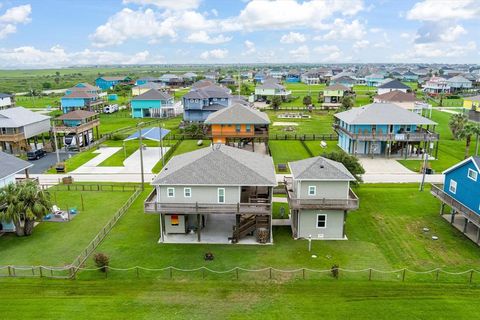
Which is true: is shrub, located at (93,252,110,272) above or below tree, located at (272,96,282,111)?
below

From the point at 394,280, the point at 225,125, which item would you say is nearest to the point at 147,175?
the point at 225,125

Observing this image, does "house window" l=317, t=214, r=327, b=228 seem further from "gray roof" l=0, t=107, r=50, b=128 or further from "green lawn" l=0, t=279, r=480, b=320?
"gray roof" l=0, t=107, r=50, b=128

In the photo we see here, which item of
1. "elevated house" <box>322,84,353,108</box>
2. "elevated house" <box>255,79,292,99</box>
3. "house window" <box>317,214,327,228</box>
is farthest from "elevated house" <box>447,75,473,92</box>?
"house window" <box>317,214,327,228</box>

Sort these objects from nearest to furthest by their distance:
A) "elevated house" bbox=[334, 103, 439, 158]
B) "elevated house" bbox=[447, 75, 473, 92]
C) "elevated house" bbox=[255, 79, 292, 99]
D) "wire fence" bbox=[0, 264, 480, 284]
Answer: "wire fence" bbox=[0, 264, 480, 284], "elevated house" bbox=[334, 103, 439, 158], "elevated house" bbox=[255, 79, 292, 99], "elevated house" bbox=[447, 75, 473, 92]

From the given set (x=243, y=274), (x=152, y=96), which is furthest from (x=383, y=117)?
(x=152, y=96)

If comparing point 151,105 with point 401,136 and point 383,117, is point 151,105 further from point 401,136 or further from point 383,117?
point 401,136

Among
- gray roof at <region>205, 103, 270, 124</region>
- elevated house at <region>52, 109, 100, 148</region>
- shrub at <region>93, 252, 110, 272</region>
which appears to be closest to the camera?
shrub at <region>93, 252, 110, 272</region>

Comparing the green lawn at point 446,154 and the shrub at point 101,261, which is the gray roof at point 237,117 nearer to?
the green lawn at point 446,154

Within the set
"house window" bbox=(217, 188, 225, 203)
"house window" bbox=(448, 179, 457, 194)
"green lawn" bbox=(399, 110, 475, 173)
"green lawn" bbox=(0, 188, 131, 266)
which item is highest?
"house window" bbox=(217, 188, 225, 203)

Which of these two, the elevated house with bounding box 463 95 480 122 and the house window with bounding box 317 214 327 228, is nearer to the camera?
the house window with bounding box 317 214 327 228
